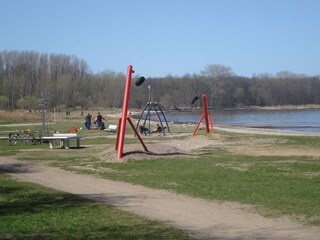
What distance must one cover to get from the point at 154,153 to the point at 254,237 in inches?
408

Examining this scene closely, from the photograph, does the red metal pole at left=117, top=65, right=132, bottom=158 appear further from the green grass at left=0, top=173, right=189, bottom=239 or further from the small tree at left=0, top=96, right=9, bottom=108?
the small tree at left=0, top=96, right=9, bottom=108

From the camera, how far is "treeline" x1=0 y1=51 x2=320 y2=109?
112m

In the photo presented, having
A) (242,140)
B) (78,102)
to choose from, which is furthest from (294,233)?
(78,102)

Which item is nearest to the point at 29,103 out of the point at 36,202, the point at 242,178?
the point at 242,178

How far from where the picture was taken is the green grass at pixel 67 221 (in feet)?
21.8

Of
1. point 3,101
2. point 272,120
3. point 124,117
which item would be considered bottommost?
point 272,120

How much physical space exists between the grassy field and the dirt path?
16.3 inches

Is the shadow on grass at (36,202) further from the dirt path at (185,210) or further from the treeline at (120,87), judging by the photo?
the treeline at (120,87)

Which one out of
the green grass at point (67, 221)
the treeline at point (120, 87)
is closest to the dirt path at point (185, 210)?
the green grass at point (67, 221)

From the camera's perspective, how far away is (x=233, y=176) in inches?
487

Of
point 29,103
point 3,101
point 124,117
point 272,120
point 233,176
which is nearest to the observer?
point 233,176

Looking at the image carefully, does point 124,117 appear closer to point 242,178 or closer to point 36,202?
point 242,178

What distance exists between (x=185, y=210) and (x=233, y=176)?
4.11 meters

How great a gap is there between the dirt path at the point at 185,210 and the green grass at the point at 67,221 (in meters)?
0.40
